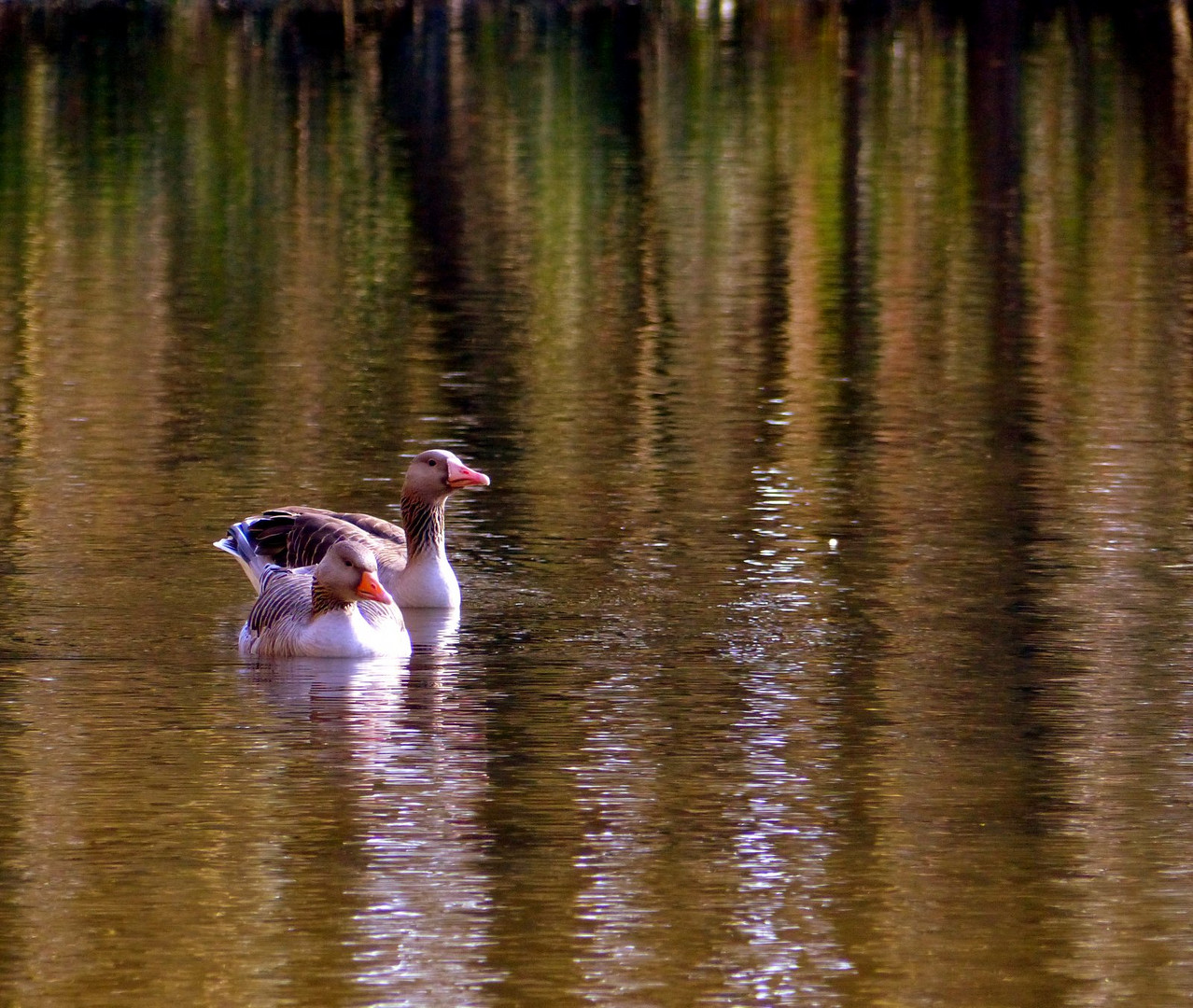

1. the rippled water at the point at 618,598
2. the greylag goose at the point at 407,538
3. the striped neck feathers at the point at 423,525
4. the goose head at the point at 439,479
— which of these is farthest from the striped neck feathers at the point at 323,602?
the goose head at the point at 439,479

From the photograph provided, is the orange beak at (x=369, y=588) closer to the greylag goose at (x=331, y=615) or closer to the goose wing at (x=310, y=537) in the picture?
the greylag goose at (x=331, y=615)

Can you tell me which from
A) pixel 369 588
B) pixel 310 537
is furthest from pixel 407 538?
pixel 369 588

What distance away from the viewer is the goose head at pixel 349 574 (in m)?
12.0

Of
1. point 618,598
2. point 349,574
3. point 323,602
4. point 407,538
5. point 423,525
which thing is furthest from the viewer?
point 407,538

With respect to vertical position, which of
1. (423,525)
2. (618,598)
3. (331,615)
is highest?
(423,525)

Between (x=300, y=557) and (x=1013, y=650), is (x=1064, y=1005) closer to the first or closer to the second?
(x=1013, y=650)

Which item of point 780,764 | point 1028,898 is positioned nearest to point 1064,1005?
point 1028,898

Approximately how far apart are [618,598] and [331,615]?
1.66m

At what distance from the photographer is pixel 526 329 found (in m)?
23.5

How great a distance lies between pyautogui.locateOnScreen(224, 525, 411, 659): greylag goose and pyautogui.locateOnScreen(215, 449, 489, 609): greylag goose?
0.67m

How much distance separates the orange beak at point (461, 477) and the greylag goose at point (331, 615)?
1304 mm

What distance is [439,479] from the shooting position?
1376cm

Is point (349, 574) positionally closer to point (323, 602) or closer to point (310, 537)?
point (323, 602)

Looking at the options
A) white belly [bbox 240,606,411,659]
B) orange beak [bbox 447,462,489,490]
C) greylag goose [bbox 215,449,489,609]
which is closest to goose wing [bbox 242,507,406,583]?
greylag goose [bbox 215,449,489,609]
